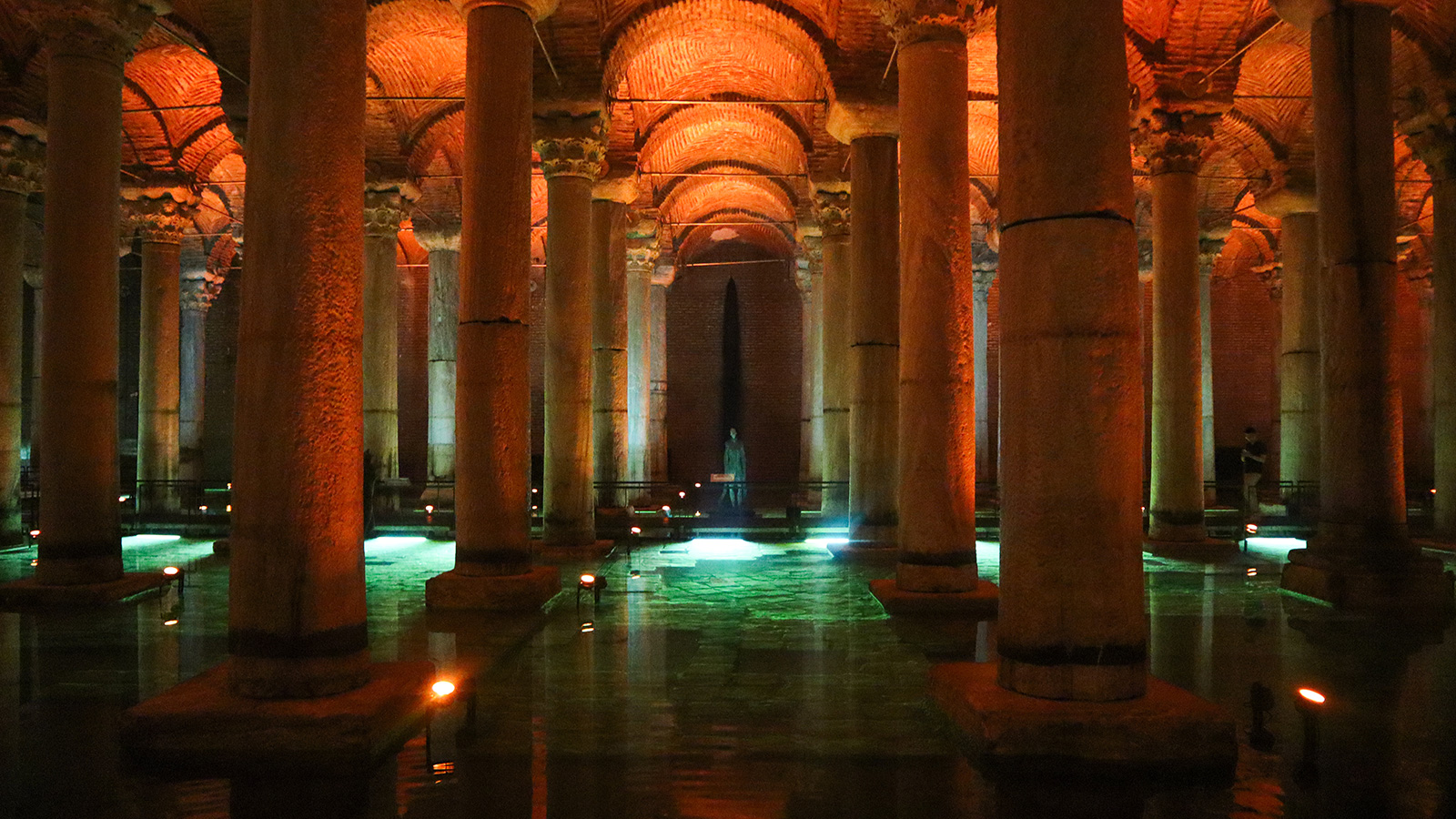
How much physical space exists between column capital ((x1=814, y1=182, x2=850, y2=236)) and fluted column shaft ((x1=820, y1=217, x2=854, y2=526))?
0.05 feet

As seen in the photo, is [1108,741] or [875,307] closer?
[1108,741]

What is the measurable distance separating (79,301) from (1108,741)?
31.6 feet

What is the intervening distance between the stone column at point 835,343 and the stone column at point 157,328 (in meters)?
12.1

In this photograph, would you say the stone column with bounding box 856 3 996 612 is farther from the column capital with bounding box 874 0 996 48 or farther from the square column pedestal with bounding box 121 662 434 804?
the square column pedestal with bounding box 121 662 434 804

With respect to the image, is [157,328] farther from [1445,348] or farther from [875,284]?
[1445,348]

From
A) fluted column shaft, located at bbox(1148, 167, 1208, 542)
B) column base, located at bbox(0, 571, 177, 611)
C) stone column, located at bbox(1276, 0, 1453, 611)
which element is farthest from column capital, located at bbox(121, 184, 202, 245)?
stone column, located at bbox(1276, 0, 1453, 611)

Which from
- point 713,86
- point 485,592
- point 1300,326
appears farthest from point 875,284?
point 1300,326

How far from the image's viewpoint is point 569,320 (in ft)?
39.7

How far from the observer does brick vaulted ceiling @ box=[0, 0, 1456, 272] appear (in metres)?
12.6

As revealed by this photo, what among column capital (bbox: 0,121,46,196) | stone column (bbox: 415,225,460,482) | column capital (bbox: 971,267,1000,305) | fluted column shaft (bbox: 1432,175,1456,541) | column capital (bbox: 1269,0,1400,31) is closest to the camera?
column capital (bbox: 1269,0,1400,31)

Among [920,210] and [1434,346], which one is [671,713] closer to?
[920,210]

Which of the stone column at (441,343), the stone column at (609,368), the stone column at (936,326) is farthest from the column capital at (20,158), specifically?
the stone column at (936,326)

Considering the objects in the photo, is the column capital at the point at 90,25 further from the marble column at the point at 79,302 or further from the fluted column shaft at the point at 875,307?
the fluted column shaft at the point at 875,307

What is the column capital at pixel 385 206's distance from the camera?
16922 mm
